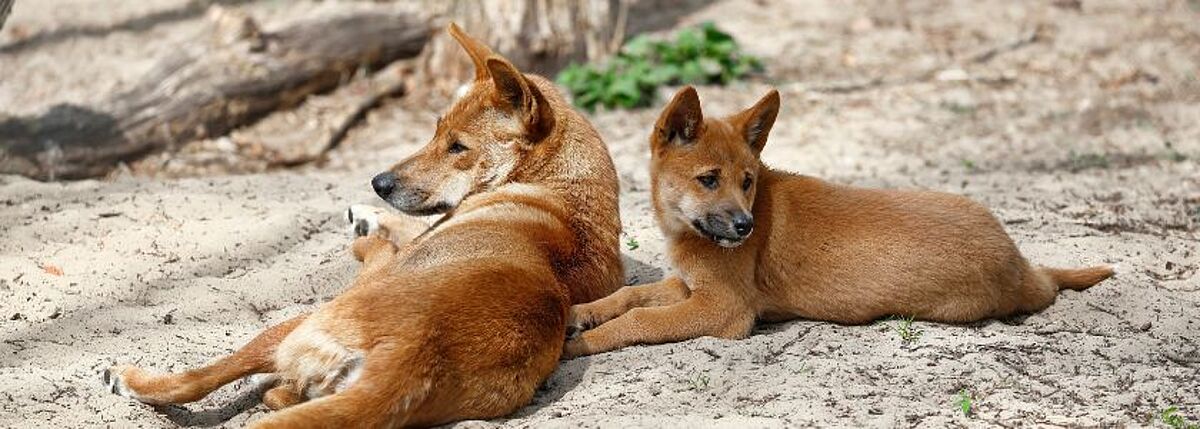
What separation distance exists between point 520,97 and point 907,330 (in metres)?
2.00

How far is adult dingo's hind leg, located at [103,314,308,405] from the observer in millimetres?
4980

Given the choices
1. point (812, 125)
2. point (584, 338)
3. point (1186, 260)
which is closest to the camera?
point (584, 338)

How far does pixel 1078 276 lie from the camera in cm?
638

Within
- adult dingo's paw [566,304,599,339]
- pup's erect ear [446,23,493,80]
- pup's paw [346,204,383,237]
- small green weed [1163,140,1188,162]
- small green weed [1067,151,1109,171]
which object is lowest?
small green weed [1067,151,1109,171]

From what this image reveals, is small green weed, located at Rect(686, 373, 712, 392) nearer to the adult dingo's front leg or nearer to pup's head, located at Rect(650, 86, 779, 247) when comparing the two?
pup's head, located at Rect(650, 86, 779, 247)

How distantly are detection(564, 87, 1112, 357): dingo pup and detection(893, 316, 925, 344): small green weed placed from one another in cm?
4

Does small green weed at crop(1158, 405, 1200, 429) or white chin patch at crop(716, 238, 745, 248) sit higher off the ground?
white chin patch at crop(716, 238, 745, 248)

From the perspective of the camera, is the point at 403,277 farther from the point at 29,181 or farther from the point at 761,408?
the point at 29,181

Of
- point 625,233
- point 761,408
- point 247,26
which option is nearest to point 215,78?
point 247,26

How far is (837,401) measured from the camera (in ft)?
16.9

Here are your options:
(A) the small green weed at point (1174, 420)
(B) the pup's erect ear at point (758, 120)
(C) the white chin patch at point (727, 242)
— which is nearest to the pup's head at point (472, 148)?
(B) the pup's erect ear at point (758, 120)

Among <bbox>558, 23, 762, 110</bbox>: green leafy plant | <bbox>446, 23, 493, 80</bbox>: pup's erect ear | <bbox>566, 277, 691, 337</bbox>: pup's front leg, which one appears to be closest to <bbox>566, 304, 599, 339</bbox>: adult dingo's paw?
<bbox>566, 277, 691, 337</bbox>: pup's front leg

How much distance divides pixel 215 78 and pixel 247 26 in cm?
51

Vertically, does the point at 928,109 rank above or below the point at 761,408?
below
